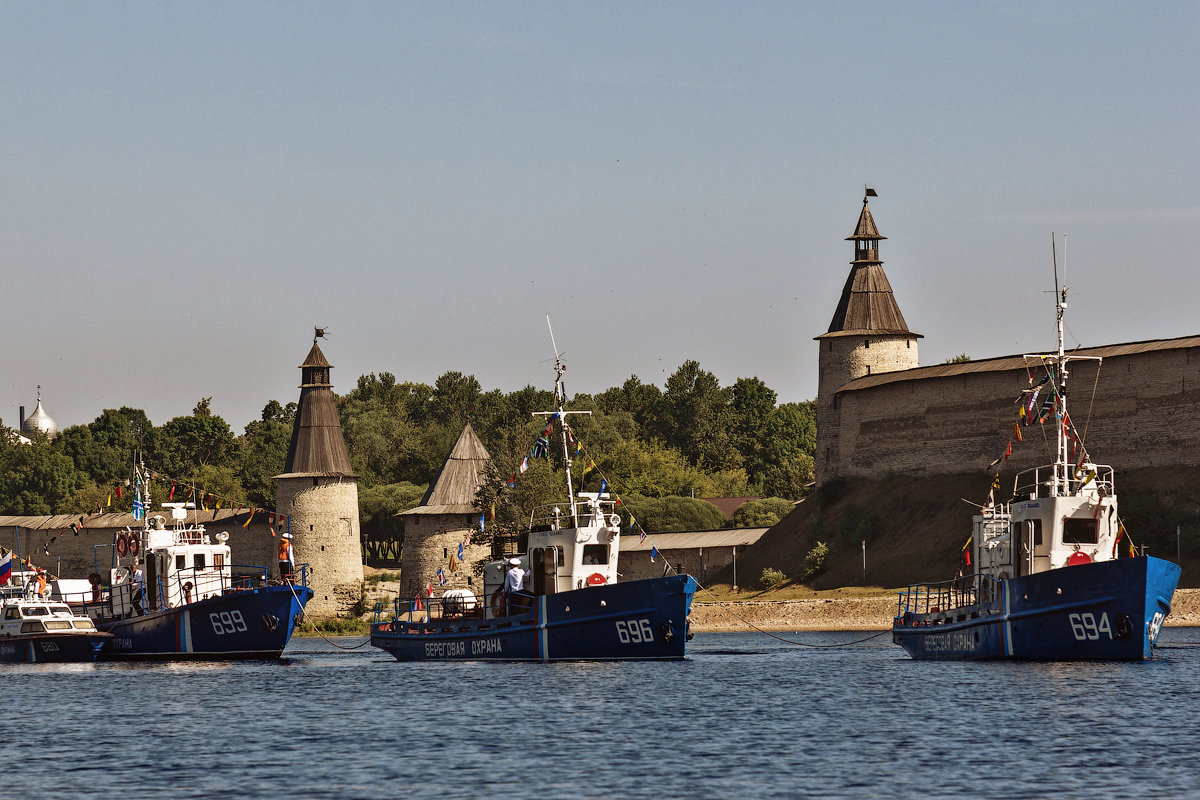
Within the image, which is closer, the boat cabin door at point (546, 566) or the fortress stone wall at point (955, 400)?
the boat cabin door at point (546, 566)

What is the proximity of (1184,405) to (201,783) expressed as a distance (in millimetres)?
57921

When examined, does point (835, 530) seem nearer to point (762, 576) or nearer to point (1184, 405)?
point (762, 576)

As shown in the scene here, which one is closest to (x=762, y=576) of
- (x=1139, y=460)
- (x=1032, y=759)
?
(x=1139, y=460)

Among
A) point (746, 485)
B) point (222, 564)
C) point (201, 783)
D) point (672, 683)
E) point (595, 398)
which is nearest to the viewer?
point (201, 783)

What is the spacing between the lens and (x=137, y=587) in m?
52.3

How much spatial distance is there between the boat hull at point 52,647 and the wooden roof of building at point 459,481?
35366mm

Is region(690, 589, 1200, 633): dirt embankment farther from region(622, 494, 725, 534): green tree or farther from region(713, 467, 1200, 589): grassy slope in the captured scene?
region(622, 494, 725, 534): green tree

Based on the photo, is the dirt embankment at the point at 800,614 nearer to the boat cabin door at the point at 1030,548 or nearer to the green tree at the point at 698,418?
the boat cabin door at the point at 1030,548

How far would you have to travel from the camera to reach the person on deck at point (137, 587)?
2048 inches

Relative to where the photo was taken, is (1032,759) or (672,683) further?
(672,683)

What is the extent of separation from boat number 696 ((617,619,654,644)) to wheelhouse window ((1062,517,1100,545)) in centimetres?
1008

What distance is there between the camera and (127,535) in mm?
52719

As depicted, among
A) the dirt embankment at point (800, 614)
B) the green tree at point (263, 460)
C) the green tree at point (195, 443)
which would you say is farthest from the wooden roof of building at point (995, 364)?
the green tree at point (195, 443)

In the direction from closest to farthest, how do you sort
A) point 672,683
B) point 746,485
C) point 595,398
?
point 672,683 → point 746,485 → point 595,398
